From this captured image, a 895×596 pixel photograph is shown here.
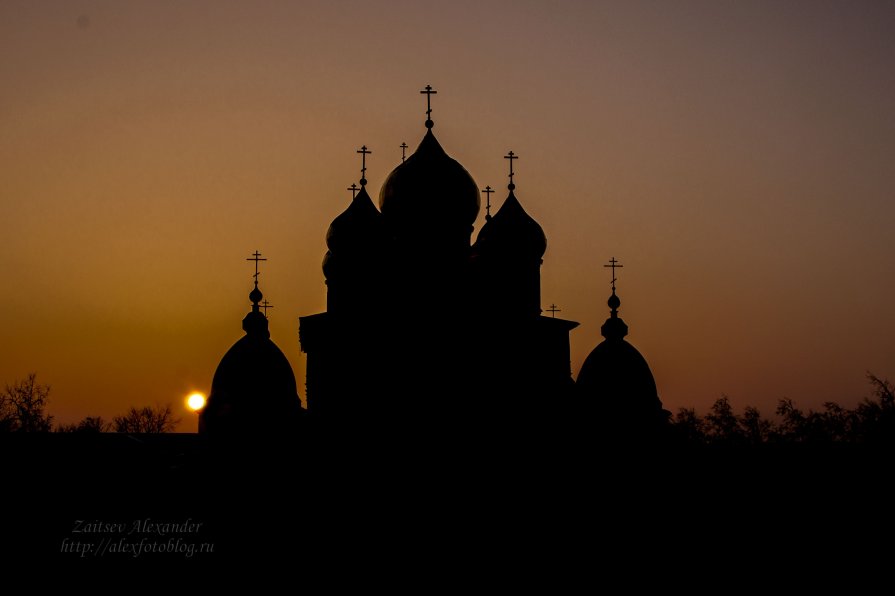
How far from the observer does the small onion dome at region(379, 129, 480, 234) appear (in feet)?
100.0

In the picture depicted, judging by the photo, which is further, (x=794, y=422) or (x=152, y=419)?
(x=152, y=419)

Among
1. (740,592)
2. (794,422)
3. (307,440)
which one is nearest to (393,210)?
(307,440)

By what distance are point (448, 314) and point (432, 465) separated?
136 inches

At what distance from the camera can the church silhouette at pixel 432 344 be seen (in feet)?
96.2

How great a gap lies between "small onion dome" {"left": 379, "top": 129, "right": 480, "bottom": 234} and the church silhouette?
0.03m

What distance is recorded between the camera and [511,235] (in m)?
31.9

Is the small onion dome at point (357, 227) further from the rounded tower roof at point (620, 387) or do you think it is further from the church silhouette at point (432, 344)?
the rounded tower roof at point (620, 387)

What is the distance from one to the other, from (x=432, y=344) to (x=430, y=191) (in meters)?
3.59

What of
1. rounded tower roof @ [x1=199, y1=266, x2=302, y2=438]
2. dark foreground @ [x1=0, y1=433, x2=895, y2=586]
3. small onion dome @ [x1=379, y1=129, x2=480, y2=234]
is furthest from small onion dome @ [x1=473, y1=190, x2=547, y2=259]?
rounded tower roof @ [x1=199, y1=266, x2=302, y2=438]

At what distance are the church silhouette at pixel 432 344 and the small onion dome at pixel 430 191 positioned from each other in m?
0.03

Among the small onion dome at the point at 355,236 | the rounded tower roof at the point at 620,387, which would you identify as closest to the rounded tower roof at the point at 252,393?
the small onion dome at the point at 355,236

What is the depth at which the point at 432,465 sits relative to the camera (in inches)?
1123

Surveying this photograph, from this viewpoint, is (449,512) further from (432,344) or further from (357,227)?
(357,227)

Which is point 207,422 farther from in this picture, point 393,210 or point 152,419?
point 152,419
